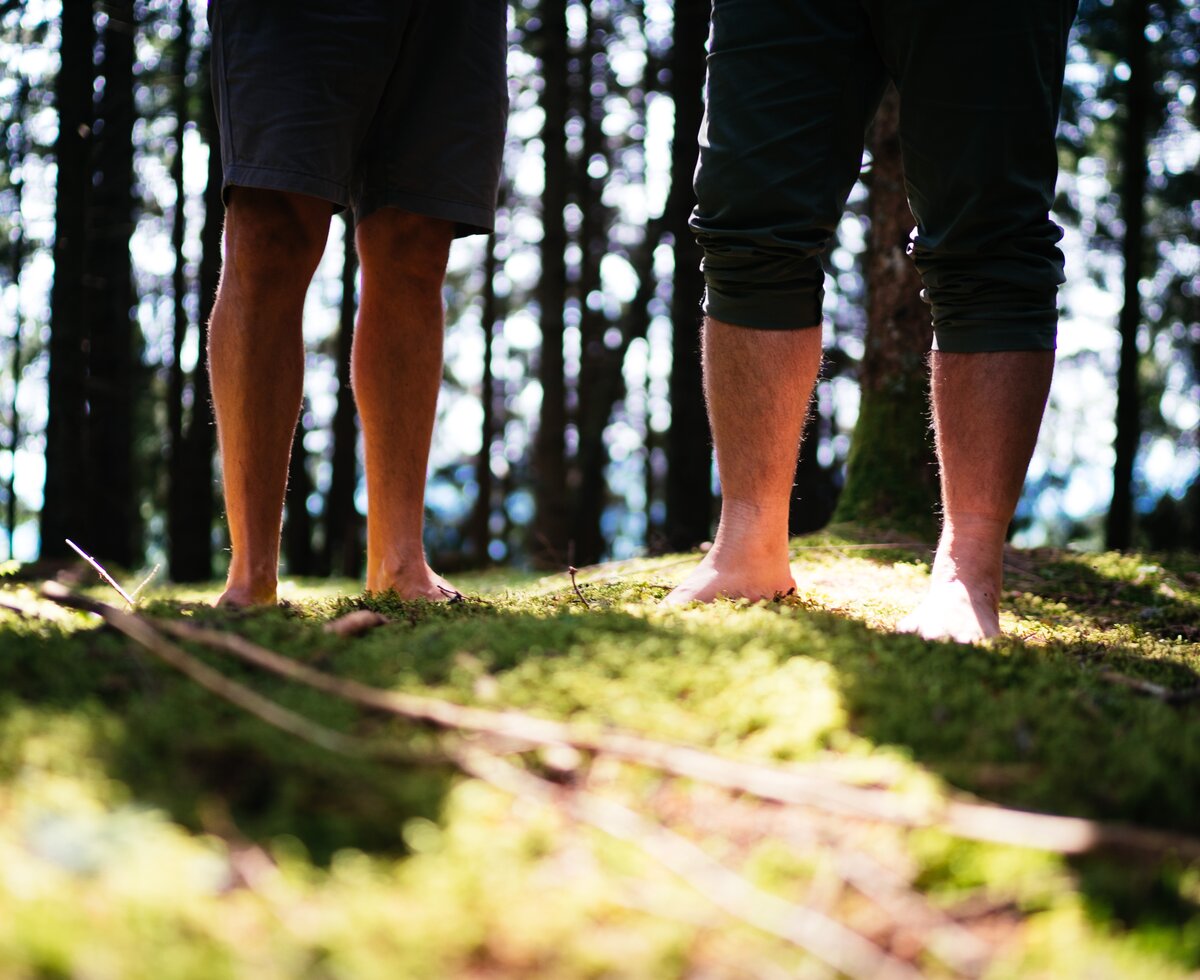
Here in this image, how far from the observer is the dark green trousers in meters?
2.25

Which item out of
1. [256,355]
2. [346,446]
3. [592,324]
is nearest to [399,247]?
[256,355]

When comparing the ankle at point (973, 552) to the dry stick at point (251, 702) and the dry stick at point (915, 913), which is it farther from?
the dry stick at point (251, 702)

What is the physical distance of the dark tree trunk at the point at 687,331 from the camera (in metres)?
9.07

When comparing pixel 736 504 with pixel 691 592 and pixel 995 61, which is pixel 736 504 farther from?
pixel 995 61

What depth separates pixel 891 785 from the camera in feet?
3.84

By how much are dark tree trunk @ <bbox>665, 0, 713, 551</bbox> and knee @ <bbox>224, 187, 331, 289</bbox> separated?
6.70 metres

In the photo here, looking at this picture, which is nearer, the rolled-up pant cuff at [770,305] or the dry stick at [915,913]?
the dry stick at [915,913]

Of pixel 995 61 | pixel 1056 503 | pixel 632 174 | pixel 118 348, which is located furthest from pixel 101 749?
pixel 1056 503

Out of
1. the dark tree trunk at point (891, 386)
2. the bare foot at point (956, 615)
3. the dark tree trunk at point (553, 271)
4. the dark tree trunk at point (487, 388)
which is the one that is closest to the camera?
the bare foot at point (956, 615)

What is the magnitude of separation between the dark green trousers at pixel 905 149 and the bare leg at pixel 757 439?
7cm

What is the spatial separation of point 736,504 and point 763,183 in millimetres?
826

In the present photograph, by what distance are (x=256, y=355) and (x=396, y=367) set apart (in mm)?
413

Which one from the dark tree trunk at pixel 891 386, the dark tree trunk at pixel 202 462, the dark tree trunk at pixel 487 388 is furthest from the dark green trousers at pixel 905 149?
the dark tree trunk at pixel 487 388

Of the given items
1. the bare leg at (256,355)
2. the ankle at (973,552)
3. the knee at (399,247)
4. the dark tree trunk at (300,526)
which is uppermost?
the knee at (399,247)
